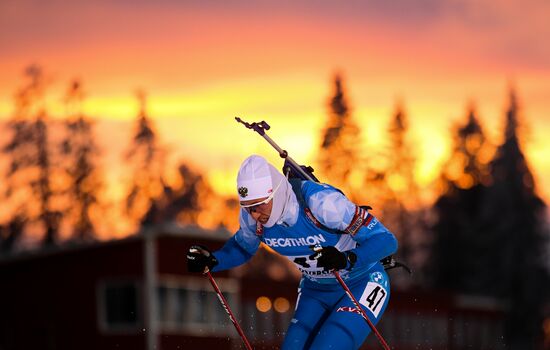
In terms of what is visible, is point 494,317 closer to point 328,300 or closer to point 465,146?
point 465,146

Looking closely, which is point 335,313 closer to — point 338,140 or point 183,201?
point 338,140

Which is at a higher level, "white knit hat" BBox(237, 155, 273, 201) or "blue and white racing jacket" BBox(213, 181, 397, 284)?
"white knit hat" BBox(237, 155, 273, 201)

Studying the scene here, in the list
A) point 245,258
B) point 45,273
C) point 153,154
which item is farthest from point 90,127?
point 245,258

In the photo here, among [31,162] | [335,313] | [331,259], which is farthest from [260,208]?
[31,162]

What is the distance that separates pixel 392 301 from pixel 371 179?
114 ft

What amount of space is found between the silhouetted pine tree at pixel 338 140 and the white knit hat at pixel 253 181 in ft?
255

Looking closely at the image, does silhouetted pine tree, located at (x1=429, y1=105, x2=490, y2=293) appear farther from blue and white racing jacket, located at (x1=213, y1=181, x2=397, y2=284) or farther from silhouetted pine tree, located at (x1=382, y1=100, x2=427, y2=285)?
blue and white racing jacket, located at (x1=213, y1=181, x2=397, y2=284)

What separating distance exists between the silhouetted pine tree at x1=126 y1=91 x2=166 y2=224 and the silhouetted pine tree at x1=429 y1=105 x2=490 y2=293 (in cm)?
1856

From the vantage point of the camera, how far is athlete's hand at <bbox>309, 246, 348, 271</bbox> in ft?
35.2

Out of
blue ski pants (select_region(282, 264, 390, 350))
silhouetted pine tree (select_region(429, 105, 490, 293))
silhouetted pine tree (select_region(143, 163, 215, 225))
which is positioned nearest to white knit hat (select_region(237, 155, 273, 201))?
blue ski pants (select_region(282, 264, 390, 350))

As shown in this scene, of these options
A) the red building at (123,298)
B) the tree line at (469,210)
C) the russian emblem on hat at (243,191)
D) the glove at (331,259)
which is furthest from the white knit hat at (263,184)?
the tree line at (469,210)

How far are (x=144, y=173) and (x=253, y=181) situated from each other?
81.6m

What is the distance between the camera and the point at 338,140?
89.4 metres

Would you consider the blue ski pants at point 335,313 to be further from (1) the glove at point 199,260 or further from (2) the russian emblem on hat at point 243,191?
(2) the russian emblem on hat at point 243,191
